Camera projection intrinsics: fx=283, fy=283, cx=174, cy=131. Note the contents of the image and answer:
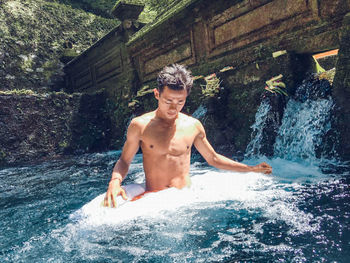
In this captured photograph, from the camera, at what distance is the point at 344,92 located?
3797mm

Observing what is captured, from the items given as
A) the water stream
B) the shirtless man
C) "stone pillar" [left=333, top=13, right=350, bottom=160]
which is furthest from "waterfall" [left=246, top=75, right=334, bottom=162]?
the shirtless man

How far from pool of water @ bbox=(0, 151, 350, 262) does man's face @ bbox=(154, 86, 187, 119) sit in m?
0.78

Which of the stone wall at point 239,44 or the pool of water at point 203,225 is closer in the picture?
the pool of water at point 203,225

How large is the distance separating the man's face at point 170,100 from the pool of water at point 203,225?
2.56 feet

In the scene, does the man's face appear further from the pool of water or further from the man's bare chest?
the pool of water

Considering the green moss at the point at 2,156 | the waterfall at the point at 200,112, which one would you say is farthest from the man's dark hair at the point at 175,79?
the green moss at the point at 2,156

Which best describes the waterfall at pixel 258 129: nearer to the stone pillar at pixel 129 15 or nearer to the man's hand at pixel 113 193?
the man's hand at pixel 113 193

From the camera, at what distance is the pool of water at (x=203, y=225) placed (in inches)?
67.1

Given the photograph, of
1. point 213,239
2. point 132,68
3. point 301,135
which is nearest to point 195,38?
point 132,68

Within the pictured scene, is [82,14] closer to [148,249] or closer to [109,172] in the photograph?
[109,172]

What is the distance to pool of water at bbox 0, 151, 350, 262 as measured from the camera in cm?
171

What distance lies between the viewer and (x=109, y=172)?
18.1 ft

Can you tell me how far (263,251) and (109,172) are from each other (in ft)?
14.0

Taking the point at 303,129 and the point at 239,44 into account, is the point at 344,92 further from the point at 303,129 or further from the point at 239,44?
the point at 239,44
